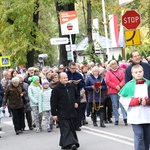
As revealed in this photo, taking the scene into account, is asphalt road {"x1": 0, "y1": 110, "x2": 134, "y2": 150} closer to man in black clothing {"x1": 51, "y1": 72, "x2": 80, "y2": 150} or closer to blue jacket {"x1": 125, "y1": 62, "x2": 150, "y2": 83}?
man in black clothing {"x1": 51, "y1": 72, "x2": 80, "y2": 150}

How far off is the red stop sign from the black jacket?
12.1 ft

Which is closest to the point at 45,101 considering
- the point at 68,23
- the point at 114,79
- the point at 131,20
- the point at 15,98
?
the point at 15,98

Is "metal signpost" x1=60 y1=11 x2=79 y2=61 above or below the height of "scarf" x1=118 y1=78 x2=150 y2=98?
above

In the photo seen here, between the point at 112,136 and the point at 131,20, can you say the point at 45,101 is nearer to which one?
the point at 112,136

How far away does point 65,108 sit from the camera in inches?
460

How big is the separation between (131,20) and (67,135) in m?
4.52

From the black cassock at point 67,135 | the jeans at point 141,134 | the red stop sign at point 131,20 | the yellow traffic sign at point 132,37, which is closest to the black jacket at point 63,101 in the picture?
the black cassock at point 67,135

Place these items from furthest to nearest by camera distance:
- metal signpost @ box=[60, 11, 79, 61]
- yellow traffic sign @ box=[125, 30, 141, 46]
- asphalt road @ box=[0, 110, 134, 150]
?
metal signpost @ box=[60, 11, 79, 61], yellow traffic sign @ box=[125, 30, 141, 46], asphalt road @ box=[0, 110, 134, 150]

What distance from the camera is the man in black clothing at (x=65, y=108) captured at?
11.6 m

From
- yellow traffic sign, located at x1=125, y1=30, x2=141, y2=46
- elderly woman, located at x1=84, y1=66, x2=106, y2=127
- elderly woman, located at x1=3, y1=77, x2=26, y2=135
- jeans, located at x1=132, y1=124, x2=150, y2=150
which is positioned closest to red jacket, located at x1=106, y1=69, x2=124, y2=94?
elderly woman, located at x1=84, y1=66, x2=106, y2=127

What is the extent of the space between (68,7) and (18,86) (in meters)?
12.7

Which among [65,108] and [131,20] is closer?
[65,108]

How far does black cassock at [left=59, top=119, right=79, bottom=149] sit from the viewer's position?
11656 mm

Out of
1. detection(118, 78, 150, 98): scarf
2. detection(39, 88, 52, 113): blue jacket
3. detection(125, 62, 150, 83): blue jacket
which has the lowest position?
detection(39, 88, 52, 113): blue jacket
